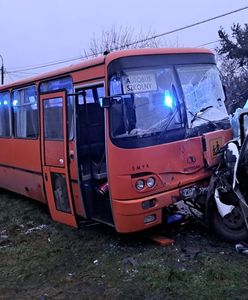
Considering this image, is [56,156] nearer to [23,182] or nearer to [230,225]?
[23,182]

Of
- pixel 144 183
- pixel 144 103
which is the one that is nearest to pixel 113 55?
pixel 144 103

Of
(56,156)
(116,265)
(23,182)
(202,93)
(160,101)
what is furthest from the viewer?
(23,182)

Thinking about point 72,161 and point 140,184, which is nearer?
point 140,184

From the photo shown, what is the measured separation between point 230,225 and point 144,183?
1.29 meters

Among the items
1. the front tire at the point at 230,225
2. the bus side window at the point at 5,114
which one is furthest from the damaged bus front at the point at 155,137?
the bus side window at the point at 5,114

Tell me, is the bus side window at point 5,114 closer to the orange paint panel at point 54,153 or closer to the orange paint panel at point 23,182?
the orange paint panel at point 23,182

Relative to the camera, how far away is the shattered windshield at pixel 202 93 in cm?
698

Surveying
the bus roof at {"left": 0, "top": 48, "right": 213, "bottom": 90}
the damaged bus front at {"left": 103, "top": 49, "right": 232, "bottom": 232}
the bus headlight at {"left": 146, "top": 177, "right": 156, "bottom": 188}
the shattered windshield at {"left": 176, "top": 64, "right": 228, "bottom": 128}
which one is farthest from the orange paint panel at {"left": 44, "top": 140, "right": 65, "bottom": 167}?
the shattered windshield at {"left": 176, "top": 64, "right": 228, "bottom": 128}

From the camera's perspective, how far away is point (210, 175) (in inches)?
279

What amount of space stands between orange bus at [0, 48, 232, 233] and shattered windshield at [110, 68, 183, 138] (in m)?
0.01

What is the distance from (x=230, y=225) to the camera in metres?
6.55

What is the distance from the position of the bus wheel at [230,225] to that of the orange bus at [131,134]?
1.40 feet

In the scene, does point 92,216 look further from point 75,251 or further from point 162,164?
point 162,164

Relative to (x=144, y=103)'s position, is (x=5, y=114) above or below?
below
